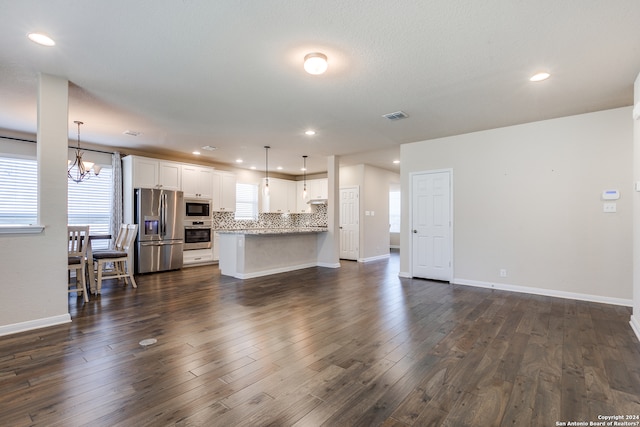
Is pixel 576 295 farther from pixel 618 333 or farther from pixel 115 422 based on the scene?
pixel 115 422

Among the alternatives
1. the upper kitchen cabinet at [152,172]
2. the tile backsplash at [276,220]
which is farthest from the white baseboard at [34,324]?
the tile backsplash at [276,220]

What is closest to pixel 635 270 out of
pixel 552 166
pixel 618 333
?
pixel 618 333

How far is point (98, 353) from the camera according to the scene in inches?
102

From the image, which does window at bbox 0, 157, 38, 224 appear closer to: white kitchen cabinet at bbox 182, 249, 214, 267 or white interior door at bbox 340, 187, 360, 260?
white kitchen cabinet at bbox 182, 249, 214, 267

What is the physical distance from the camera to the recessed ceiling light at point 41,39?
251 centimetres

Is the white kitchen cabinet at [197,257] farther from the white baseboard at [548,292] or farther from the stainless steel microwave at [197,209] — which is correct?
the white baseboard at [548,292]

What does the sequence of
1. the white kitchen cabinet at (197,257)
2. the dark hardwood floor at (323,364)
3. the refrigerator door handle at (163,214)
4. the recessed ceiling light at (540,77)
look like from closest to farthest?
1. the dark hardwood floor at (323,364)
2. the recessed ceiling light at (540,77)
3. the refrigerator door handle at (163,214)
4. the white kitchen cabinet at (197,257)

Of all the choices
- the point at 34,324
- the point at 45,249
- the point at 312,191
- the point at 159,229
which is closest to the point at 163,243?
the point at 159,229

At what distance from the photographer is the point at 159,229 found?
652cm

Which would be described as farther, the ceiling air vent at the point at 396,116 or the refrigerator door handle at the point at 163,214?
the refrigerator door handle at the point at 163,214

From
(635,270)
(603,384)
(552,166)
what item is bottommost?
(603,384)

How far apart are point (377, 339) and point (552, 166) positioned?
3.83m

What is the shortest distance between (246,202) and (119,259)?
13.8 feet

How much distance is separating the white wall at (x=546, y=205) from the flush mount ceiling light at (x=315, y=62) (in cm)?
354
